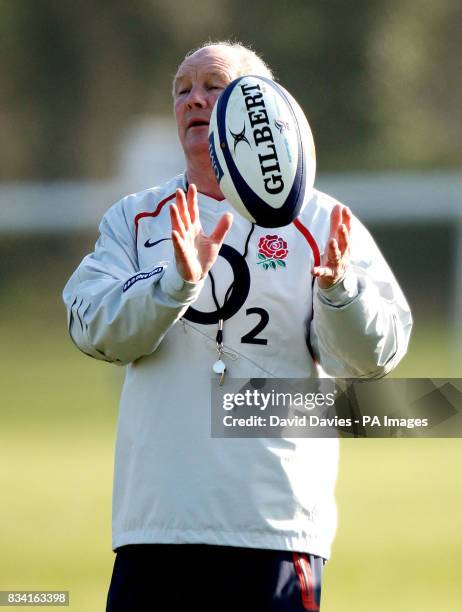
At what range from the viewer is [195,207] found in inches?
113

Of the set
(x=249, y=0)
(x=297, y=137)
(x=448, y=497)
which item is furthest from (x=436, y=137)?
(x=297, y=137)

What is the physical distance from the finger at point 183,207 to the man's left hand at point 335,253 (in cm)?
29

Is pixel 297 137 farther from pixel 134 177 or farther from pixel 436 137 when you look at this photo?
pixel 436 137

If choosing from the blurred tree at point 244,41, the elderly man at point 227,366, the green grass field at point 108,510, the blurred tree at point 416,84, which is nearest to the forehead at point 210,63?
the elderly man at point 227,366

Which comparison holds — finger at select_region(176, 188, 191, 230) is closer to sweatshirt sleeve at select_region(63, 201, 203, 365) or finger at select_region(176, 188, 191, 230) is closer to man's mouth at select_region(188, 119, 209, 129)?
sweatshirt sleeve at select_region(63, 201, 203, 365)

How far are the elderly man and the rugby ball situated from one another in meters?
0.07

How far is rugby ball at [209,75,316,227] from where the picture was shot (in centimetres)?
294

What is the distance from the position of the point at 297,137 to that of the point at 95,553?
3045 mm

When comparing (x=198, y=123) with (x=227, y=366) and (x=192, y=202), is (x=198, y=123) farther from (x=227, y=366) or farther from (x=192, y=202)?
(x=227, y=366)

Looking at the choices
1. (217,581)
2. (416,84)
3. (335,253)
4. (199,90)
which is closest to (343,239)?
(335,253)

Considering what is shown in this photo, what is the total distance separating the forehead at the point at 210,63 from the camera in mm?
3164

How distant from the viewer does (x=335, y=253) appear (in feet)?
9.14

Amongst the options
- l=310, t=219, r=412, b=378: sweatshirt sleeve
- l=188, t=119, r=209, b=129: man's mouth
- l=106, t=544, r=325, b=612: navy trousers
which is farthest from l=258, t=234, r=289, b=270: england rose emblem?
l=106, t=544, r=325, b=612: navy trousers

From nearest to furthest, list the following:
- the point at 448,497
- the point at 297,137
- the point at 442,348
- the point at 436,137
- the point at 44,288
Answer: the point at 297,137, the point at 448,497, the point at 442,348, the point at 44,288, the point at 436,137
